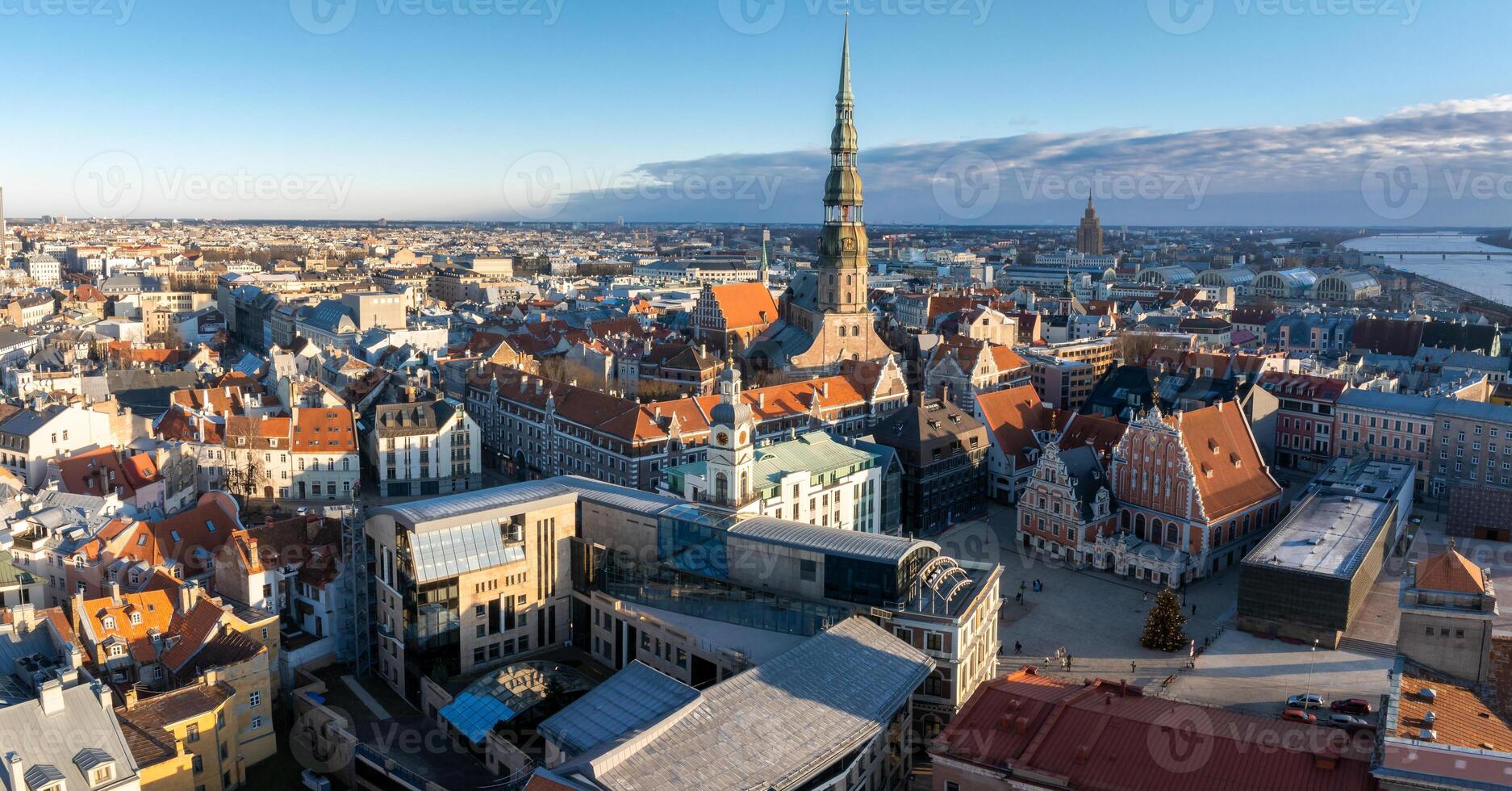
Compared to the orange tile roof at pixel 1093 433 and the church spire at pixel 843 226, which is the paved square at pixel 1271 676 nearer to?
the orange tile roof at pixel 1093 433

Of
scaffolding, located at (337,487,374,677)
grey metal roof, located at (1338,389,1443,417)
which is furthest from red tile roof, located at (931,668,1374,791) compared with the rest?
grey metal roof, located at (1338,389,1443,417)

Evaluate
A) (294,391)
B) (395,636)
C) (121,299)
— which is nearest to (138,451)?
(294,391)

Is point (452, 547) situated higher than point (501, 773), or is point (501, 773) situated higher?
point (452, 547)

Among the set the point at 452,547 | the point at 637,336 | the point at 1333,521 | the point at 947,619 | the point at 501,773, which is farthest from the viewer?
the point at 637,336

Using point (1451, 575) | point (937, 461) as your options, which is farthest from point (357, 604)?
point (1451, 575)

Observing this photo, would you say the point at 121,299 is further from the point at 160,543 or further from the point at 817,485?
the point at 817,485

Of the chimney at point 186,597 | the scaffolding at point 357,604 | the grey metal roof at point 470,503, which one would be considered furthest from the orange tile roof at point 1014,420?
the chimney at point 186,597
